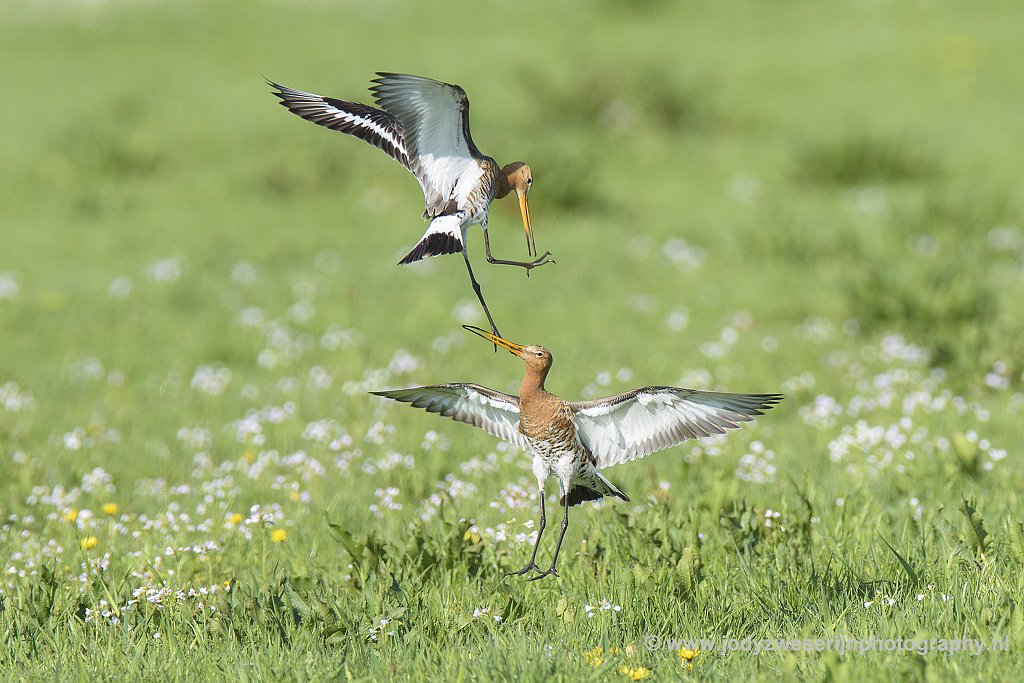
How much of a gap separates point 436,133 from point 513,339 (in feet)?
19.0

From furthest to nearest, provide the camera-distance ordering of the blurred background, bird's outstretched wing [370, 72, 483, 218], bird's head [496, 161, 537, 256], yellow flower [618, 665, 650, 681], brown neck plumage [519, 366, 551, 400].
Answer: the blurred background → yellow flower [618, 665, 650, 681] → brown neck plumage [519, 366, 551, 400] → bird's outstretched wing [370, 72, 483, 218] → bird's head [496, 161, 537, 256]

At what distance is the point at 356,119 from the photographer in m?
3.46

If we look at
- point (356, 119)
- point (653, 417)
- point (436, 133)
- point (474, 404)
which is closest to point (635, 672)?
point (653, 417)

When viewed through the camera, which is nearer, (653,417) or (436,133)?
(436,133)

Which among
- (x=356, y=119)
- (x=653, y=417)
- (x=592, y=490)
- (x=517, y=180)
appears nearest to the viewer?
(x=517, y=180)

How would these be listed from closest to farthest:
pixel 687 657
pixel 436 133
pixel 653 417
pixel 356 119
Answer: pixel 436 133
pixel 356 119
pixel 653 417
pixel 687 657

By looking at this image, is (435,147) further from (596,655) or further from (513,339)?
(513,339)

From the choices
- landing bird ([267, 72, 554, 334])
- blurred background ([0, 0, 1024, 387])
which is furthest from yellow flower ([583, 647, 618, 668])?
blurred background ([0, 0, 1024, 387])

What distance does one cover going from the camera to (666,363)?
8.41m

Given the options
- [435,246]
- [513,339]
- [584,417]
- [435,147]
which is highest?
[513,339]

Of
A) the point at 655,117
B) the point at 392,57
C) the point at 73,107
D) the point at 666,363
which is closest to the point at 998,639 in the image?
the point at 666,363

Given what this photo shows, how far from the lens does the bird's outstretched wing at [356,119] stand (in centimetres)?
→ 340

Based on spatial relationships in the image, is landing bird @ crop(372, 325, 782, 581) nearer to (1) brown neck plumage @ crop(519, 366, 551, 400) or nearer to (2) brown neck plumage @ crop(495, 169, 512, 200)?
(1) brown neck plumage @ crop(519, 366, 551, 400)

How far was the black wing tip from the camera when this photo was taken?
3037 millimetres
